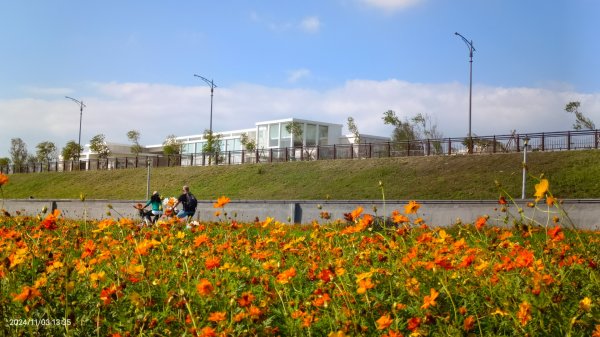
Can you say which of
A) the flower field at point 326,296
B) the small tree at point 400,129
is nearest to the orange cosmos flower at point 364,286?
the flower field at point 326,296

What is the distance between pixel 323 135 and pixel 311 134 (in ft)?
6.19

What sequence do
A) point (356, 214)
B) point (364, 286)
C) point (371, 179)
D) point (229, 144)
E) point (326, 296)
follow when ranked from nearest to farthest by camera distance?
point (364, 286) → point (326, 296) → point (356, 214) → point (371, 179) → point (229, 144)

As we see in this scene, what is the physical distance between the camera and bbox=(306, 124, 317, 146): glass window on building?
72.2m

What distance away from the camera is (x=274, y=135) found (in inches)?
2867

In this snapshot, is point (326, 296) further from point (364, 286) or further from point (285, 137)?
point (285, 137)

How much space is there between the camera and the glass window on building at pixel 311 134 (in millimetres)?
72250

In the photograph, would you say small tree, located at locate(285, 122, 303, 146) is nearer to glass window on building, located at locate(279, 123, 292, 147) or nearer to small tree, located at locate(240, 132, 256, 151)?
glass window on building, located at locate(279, 123, 292, 147)

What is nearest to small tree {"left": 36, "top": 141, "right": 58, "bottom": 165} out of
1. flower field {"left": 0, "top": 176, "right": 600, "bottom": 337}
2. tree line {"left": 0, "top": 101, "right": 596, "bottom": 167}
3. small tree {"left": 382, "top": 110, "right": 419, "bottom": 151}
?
tree line {"left": 0, "top": 101, "right": 596, "bottom": 167}

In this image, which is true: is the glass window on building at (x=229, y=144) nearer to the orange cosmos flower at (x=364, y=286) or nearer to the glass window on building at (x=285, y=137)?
the glass window on building at (x=285, y=137)

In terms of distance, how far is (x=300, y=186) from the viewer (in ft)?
120

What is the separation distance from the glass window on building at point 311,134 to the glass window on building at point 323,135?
816 millimetres

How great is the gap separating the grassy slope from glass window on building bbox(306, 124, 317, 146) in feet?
83.3

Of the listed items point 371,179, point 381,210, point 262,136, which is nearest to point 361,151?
point 371,179

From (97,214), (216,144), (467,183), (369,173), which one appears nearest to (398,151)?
(369,173)
